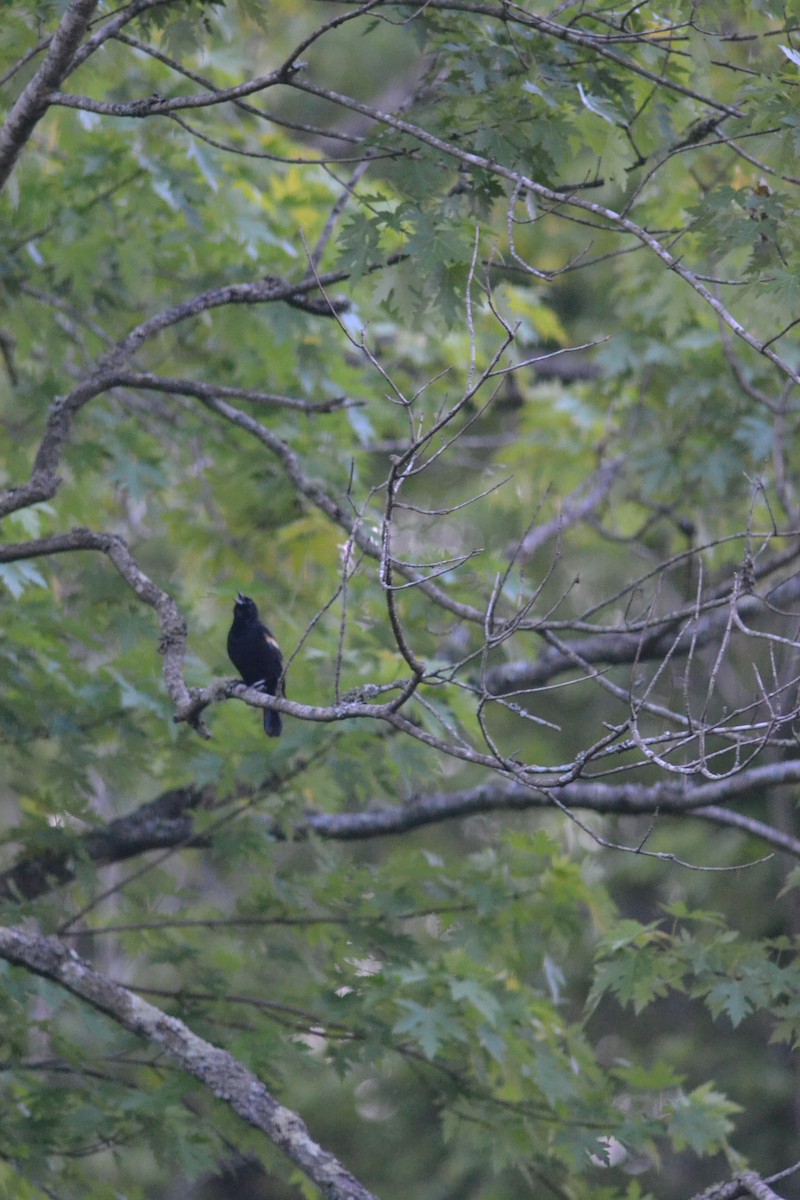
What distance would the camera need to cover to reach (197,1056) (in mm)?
3555

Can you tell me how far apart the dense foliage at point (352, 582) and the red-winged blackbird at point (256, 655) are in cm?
15

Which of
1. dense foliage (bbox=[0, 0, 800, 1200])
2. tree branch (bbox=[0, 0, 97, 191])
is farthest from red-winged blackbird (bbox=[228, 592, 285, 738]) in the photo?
tree branch (bbox=[0, 0, 97, 191])

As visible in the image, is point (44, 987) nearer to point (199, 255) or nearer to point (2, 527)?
point (2, 527)

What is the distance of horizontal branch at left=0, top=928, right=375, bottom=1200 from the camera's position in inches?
128

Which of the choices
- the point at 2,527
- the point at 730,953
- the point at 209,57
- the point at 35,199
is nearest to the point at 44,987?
the point at 2,527

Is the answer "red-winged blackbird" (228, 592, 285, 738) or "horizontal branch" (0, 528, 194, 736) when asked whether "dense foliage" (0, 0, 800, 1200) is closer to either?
"horizontal branch" (0, 528, 194, 736)

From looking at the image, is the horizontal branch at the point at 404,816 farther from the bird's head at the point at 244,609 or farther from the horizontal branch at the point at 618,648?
the bird's head at the point at 244,609

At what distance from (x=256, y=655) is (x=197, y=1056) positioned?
5.48 feet

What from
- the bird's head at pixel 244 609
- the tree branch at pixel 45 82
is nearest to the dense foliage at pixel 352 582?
the tree branch at pixel 45 82

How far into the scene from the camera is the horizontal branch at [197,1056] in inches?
128

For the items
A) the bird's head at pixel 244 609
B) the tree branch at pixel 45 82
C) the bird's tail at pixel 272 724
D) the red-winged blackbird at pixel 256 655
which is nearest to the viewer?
the tree branch at pixel 45 82

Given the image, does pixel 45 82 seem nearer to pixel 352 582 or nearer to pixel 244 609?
pixel 352 582

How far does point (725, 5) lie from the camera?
3.34m

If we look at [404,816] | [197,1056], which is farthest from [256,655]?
[197,1056]
